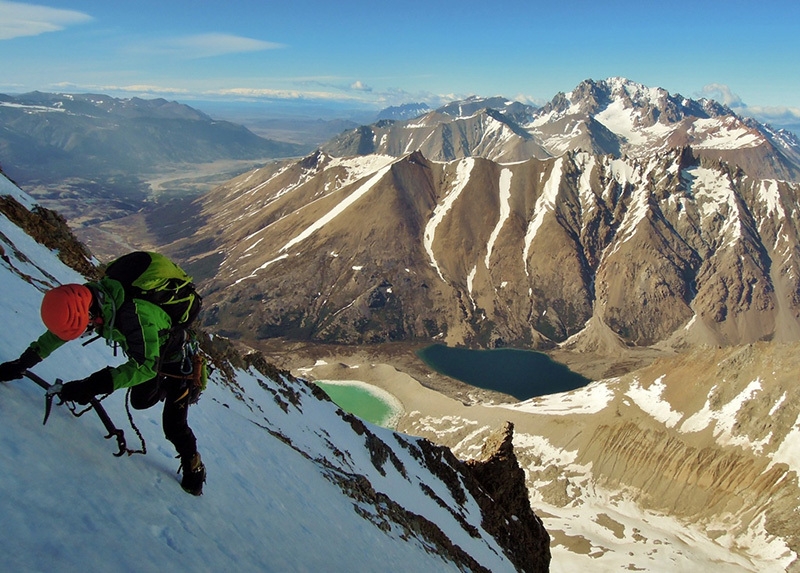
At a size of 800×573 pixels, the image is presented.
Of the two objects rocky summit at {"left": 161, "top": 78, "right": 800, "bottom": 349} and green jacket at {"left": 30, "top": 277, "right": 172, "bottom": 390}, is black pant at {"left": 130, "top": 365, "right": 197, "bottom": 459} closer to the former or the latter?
green jacket at {"left": 30, "top": 277, "right": 172, "bottom": 390}

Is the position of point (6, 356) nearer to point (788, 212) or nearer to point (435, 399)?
point (435, 399)

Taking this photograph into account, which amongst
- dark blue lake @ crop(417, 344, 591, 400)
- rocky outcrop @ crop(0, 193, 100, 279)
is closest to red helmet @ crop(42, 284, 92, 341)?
rocky outcrop @ crop(0, 193, 100, 279)

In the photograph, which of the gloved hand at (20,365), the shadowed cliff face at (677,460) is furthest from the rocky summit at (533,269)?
the gloved hand at (20,365)

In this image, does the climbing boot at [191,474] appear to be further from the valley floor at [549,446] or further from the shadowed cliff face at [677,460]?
the shadowed cliff face at [677,460]

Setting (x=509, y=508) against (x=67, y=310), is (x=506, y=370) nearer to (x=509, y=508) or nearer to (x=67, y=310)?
(x=509, y=508)

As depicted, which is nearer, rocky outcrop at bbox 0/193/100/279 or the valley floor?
rocky outcrop at bbox 0/193/100/279

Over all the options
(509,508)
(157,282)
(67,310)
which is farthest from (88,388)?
(509,508)
